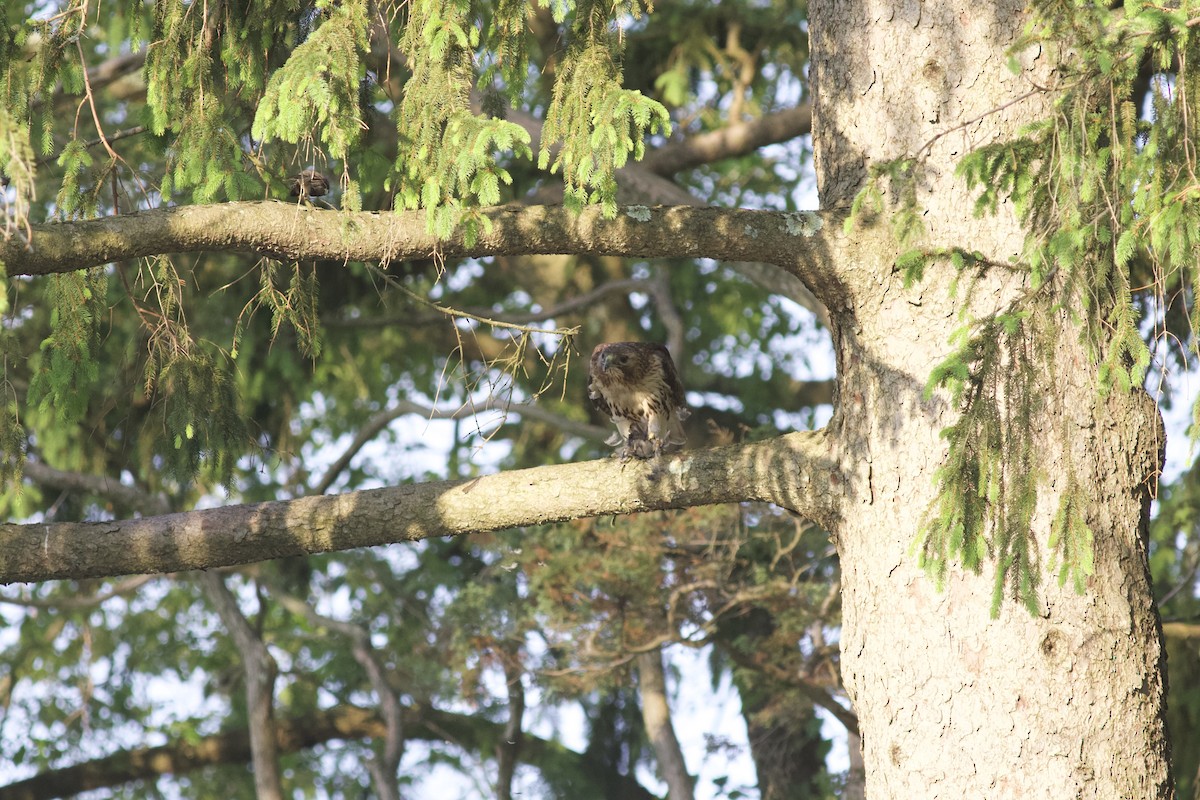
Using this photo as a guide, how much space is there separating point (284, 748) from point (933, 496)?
A: 28.1ft

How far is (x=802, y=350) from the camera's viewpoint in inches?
530

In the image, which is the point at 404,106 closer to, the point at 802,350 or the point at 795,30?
the point at 795,30

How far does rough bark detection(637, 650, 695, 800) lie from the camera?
9102 millimetres

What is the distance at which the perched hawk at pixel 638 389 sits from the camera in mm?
6777

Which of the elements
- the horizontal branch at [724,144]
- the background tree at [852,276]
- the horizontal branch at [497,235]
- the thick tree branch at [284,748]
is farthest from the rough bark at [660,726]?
the horizontal branch at [497,235]

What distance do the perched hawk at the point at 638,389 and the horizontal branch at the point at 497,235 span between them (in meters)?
2.53

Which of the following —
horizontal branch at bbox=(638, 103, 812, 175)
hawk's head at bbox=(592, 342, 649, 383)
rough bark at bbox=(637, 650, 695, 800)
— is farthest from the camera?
rough bark at bbox=(637, 650, 695, 800)

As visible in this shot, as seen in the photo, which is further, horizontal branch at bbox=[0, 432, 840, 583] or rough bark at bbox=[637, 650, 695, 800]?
rough bark at bbox=[637, 650, 695, 800]

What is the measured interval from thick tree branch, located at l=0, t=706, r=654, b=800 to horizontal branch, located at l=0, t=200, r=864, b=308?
7.53 metres

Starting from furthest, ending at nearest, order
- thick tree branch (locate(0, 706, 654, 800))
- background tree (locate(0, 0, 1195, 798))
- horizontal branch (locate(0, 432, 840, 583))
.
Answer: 1. thick tree branch (locate(0, 706, 654, 800))
2. horizontal branch (locate(0, 432, 840, 583))
3. background tree (locate(0, 0, 1195, 798))

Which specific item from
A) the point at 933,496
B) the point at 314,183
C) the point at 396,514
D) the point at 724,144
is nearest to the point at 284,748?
the point at 724,144

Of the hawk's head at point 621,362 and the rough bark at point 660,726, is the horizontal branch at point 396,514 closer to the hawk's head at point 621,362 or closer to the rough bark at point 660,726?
the hawk's head at point 621,362

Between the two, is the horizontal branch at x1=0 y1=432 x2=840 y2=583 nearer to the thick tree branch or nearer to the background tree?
the background tree

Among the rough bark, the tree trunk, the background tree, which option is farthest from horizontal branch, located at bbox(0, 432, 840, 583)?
the rough bark
